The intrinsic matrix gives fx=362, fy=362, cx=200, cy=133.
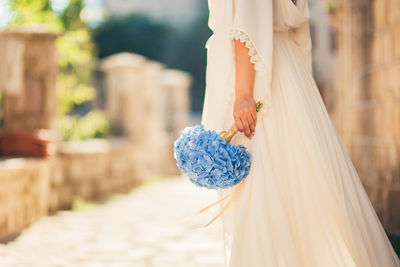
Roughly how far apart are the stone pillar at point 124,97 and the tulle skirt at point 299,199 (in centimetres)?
652

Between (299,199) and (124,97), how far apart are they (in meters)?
6.77

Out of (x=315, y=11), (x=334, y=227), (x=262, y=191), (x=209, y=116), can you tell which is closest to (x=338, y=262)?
(x=334, y=227)

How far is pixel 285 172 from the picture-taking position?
1.51 meters

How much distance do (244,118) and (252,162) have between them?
18 centimetres

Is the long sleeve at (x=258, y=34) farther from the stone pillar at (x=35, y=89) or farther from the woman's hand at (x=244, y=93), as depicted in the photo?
the stone pillar at (x=35, y=89)

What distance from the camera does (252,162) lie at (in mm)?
1481

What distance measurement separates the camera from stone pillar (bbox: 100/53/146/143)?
7.82 metres

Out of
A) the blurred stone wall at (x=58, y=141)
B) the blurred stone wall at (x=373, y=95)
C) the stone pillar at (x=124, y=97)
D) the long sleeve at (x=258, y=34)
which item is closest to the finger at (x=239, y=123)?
the long sleeve at (x=258, y=34)

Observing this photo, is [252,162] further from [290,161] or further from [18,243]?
[18,243]

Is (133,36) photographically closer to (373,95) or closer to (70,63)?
(70,63)

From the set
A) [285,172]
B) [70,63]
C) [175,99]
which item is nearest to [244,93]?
[285,172]

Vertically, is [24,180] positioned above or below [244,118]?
below

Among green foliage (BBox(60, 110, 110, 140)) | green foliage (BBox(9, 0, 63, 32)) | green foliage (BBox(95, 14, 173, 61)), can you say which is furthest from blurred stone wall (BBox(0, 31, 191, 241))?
green foliage (BBox(95, 14, 173, 61))

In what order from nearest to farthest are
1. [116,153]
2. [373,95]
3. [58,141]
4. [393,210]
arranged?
[393,210]
[373,95]
[58,141]
[116,153]
